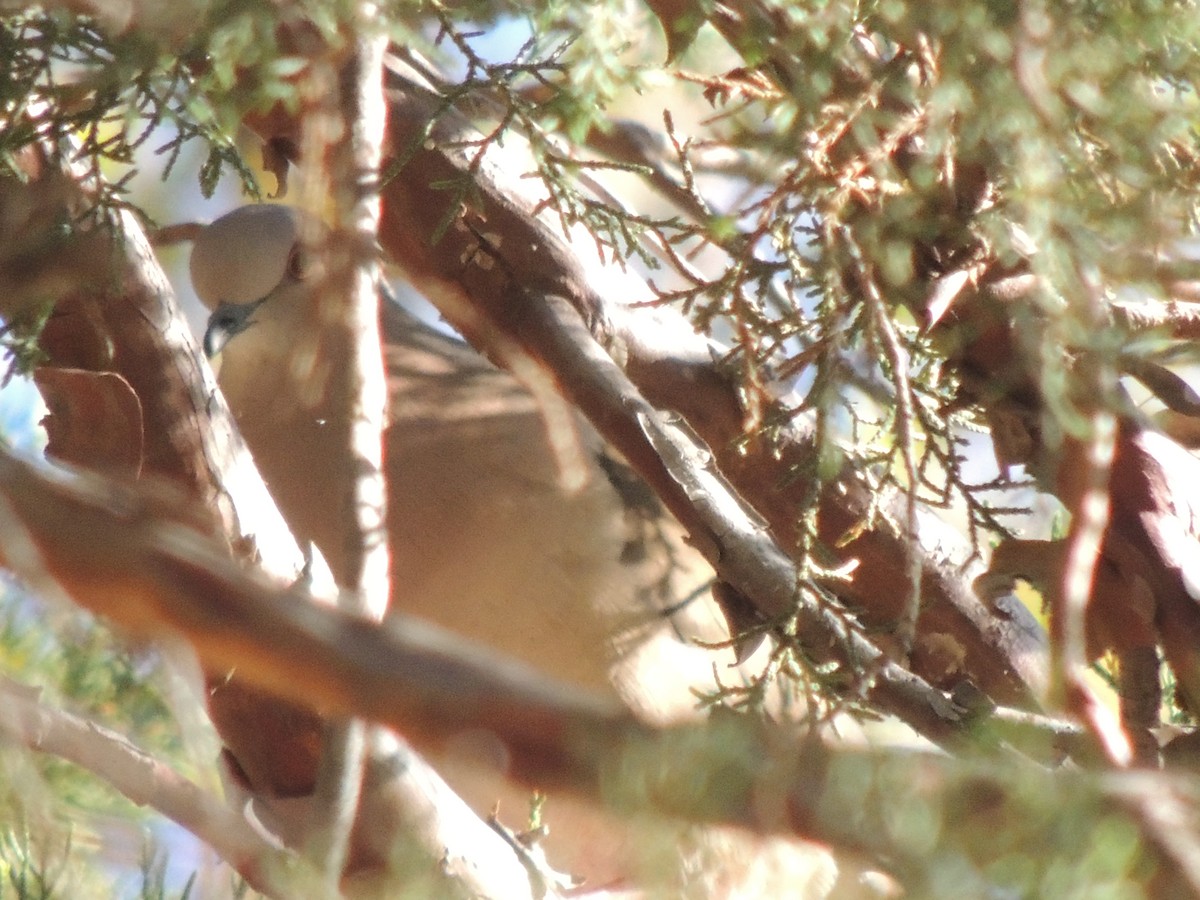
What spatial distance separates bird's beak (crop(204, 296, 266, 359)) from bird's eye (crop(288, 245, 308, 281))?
99 mm

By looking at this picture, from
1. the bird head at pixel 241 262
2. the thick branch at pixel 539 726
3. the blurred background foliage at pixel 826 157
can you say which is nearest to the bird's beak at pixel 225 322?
the bird head at pixel 241 262

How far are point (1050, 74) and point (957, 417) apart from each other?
0.88 m

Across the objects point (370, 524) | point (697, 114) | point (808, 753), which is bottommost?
point (808, 753)

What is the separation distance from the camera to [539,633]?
2.71 meters

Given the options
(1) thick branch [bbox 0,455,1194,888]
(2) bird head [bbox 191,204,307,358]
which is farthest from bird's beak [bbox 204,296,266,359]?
(1) thick branch [bbox 0,455,1194,888]

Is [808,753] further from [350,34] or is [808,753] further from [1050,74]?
[350,34]

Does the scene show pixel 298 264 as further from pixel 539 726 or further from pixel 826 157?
pixel 539 726

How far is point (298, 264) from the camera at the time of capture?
331 cm

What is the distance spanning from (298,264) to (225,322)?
22 cm

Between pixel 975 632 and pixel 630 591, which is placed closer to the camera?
pixel 975 632

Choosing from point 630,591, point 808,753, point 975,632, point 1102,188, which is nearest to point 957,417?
point 975,632

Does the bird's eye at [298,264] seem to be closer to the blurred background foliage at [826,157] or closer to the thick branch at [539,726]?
the blurred background foliage at [826,157]

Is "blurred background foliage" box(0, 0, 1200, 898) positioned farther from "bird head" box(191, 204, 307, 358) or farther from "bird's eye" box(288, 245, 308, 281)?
"bird's eye" box(288, 245, 308, 281)

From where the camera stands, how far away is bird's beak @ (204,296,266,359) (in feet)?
10.5
